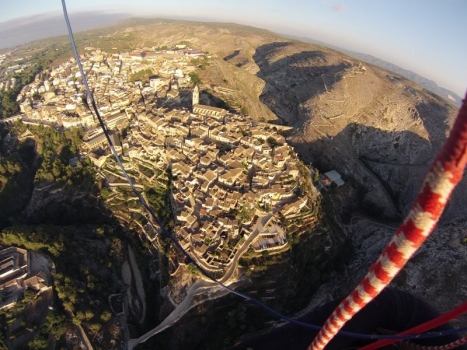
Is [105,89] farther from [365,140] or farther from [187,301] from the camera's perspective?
[365,140]

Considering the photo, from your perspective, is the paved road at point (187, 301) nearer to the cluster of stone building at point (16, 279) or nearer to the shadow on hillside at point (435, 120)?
the cluster of stone building at point (16, 279)

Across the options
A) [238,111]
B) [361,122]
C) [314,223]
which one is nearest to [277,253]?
[314,223]

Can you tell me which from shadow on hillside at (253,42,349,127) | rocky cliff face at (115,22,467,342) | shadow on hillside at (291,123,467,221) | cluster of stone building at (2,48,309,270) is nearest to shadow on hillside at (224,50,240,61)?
rocky cliff face at (115,22,467,342)

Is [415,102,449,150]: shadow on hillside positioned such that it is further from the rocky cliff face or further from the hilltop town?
the hilltop town

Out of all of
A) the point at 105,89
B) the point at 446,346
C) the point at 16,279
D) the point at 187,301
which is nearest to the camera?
the point at 446,346

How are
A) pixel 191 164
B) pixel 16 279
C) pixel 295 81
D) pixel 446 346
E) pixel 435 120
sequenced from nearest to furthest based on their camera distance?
pixel 446 346 → pixel 16 279 → pixel 191 164 → pixel 435 120 → pixel 295 81

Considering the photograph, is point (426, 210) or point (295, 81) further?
point (295, 81)

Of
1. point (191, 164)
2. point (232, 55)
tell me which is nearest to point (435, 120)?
point (191, 164)

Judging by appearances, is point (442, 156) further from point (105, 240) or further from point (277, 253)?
point (105, 240)
